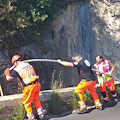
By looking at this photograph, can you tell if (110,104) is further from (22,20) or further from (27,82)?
(22,20)

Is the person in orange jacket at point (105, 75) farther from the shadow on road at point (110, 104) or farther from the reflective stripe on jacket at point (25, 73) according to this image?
the reflective stripe on jacket at point (25, 73)

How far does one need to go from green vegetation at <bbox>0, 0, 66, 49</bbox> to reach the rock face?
5.29 ft

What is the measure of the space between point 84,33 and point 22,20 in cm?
667

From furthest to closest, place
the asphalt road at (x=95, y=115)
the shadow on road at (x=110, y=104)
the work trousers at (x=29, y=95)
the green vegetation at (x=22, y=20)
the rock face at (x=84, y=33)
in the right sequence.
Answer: the rock face at (x=84, y=33) < the green vegetation at (x=22, y=20) < the shadow on road at (x=110, y=104) < the asphalt road at (x=95, y=115) < the work trousers at (x=29, y=95)

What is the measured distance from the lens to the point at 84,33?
14086 mm

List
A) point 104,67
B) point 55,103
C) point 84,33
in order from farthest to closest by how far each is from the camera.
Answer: point 84,33 < point 104,67 < point 55,103

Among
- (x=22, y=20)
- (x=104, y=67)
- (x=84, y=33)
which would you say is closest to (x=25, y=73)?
(x=104, y=67)

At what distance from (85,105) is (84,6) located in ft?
29.8

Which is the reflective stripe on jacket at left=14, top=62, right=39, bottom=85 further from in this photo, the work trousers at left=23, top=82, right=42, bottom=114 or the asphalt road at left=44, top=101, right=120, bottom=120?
the asphalt road at left=44, top=101, right=120, bottom=120

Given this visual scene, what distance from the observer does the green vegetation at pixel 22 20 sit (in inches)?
311

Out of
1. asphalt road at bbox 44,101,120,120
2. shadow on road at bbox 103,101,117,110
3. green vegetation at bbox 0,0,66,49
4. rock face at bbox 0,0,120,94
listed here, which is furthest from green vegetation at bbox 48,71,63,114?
rock face at bbox 0,0,120,94

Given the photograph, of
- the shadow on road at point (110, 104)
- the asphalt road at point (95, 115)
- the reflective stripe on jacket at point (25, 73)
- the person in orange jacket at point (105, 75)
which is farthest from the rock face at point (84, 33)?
the reflective stripe on jacket at point (25, 73)

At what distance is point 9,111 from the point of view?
5.50 meters

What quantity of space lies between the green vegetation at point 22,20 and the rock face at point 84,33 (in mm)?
1613
